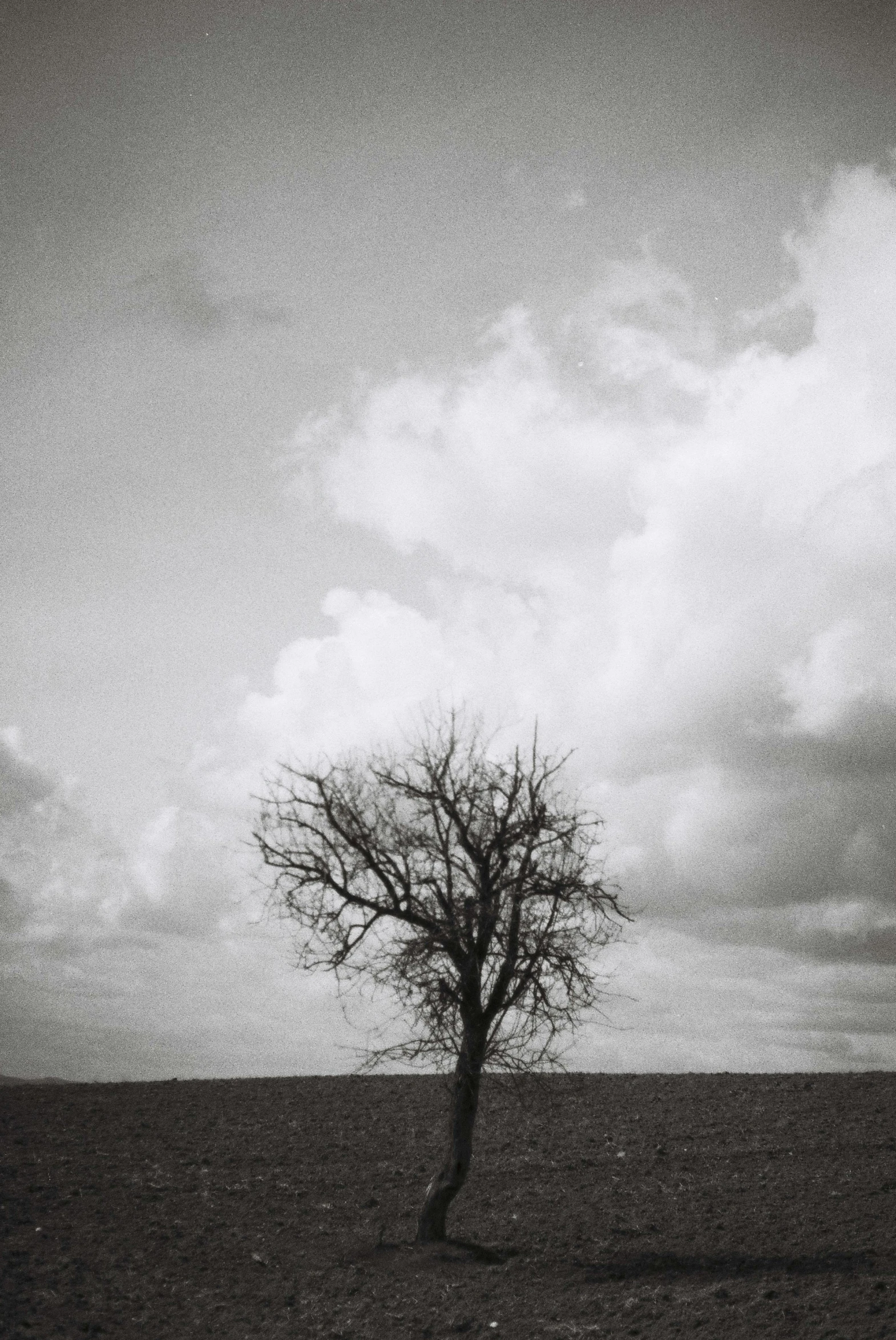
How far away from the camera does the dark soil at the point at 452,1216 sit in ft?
45.8

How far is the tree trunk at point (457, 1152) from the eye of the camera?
16.9 m

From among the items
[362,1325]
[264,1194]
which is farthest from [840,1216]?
[264,1194]

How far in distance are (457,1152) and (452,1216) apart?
10.0 feet

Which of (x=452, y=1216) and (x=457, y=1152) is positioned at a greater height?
(x=457, y=1152)

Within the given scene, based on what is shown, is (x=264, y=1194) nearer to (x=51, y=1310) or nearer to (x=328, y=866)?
(x=51, y=1310)

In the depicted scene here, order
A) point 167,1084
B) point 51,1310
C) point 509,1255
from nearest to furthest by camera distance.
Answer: point 51,1310 → point 509,1255 → point 167,1084

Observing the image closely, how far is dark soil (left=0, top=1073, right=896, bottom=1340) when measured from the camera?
13969 mm

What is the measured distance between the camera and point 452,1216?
19.1 metres

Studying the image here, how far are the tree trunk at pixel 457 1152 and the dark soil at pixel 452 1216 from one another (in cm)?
48

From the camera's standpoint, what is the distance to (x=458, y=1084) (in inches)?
675

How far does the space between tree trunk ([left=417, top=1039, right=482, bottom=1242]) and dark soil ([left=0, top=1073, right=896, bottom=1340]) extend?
1.58 feet

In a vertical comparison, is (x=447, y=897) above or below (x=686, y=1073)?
above

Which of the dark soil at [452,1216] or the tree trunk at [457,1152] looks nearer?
the dark soil at [452,1216]

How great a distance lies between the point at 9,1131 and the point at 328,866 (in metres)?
11.9
